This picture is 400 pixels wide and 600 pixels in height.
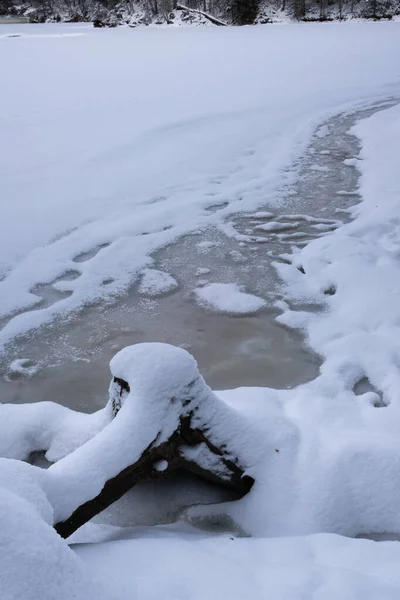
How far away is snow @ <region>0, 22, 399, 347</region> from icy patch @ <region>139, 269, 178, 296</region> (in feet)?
0.38

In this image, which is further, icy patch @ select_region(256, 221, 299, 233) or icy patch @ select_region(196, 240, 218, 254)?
icy patch @ select_region(256, 221, 299, 233)

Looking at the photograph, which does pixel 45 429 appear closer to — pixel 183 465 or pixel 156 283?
pixel 183 465

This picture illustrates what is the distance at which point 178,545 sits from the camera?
1431mm

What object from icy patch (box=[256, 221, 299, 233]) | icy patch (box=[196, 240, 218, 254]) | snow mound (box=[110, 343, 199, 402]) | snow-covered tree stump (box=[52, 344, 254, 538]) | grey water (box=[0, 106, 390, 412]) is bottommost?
grey water (box=[0, 106, 390, 412])

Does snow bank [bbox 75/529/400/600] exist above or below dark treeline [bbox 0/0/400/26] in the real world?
below

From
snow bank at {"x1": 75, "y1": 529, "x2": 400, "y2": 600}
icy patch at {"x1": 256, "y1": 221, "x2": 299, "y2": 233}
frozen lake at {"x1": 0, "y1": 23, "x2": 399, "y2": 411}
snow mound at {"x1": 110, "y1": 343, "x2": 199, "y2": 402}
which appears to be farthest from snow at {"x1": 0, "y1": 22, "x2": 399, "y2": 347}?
snow bank at {"x1": 75, "y1": 529, "x2": 400, "y2": 600}

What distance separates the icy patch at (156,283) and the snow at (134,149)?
115 millimetres

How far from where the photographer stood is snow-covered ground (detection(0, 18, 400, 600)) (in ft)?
4.18

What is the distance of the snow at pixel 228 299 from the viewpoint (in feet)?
10.2

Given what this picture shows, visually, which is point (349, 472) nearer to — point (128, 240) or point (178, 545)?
point (178, 545)

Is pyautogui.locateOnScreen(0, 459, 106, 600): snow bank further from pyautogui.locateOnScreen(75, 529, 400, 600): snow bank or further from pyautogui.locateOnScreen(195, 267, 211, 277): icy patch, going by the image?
pyautogui.locateOnScreen(195, 267, 211, 277): icy patch

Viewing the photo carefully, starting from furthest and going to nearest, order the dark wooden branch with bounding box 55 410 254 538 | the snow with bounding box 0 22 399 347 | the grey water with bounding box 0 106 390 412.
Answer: the snow with bounding box 0 22 399 347, the grey water with bounding box 0 106 390 412, the dark wooden branch with bounding box 55 410 254 538

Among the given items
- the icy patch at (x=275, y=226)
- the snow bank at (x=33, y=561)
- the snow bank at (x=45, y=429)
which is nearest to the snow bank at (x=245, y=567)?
the snow bank at (x=33, y=561)

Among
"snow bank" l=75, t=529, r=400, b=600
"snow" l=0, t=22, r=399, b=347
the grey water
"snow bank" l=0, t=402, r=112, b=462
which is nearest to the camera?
"snow bank" l=75, t=529, r=400, b=600
